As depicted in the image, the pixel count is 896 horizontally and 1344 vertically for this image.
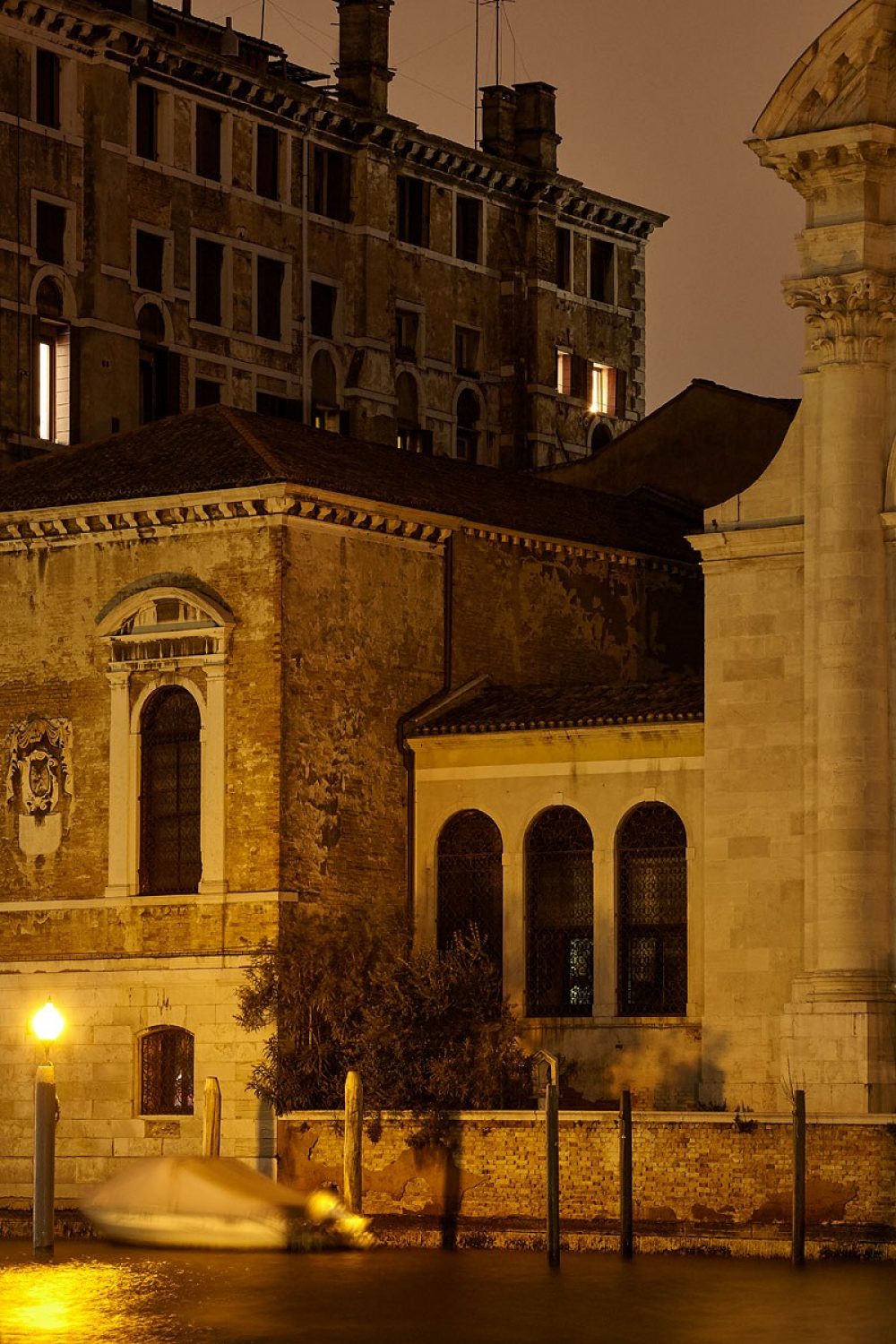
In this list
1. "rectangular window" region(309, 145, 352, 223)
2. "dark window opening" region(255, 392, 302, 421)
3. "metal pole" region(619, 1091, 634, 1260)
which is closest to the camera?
"metal pole" region(619, 1091, 634, 1260)

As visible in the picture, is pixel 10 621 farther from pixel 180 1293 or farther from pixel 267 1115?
pixel 180 1293

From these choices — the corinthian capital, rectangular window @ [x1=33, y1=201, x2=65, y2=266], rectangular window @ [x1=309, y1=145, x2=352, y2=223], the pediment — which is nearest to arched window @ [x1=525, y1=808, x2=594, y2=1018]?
the corinthian capital

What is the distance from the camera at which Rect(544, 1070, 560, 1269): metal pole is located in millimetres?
30234

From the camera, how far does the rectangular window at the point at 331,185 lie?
53.2 meters

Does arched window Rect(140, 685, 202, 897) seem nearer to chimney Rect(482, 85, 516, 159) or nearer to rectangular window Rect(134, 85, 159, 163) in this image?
rectangular window Rect(134, 85, 159, 163)

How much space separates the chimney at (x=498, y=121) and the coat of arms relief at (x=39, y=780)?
23.3 meters

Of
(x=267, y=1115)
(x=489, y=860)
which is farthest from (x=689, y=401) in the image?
(x=267, y=1115)

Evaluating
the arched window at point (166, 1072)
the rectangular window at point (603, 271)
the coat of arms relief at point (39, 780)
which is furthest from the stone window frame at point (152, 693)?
the rectangular window at point (603, 271)

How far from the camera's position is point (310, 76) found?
54812mm

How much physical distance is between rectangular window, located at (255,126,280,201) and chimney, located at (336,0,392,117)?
204 cm

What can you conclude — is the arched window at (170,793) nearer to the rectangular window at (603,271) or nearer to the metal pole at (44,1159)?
the metal pole at (44,1159)

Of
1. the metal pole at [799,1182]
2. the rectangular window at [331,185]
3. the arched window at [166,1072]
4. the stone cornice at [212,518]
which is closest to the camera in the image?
the metal pole at [799,1182]

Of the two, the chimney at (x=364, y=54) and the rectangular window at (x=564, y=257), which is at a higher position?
the chimney at (x=364, y=54)

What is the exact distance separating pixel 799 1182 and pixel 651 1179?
6.03 ft
